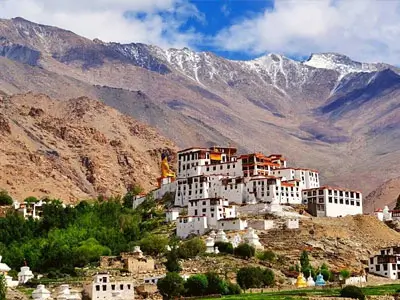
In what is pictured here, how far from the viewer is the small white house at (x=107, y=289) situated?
258 ft

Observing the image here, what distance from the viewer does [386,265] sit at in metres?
99.6

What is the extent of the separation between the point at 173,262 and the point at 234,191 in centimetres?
2992

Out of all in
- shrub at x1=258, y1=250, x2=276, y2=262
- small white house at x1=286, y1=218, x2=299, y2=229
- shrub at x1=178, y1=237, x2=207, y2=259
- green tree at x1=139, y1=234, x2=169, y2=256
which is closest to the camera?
shrub at x1=178, y1=237, x2=207, y2=259

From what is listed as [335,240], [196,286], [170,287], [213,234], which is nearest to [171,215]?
[213,234]

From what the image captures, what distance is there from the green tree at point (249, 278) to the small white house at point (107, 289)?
1160 cm

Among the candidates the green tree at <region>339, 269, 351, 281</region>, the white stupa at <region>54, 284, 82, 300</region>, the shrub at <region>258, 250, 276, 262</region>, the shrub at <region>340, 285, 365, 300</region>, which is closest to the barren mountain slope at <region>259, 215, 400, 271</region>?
the shrub at <region>258, 250, 276, 262</region>

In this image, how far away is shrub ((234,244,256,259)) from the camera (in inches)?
3836

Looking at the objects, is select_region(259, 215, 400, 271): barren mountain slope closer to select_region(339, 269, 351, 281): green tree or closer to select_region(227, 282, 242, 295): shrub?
select_region(339, 269, 351, 281): green tree

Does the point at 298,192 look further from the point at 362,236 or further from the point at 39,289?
the point at 39,289

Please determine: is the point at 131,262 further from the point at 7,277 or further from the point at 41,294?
the point at 41,294

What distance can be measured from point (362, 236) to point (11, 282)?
143ft

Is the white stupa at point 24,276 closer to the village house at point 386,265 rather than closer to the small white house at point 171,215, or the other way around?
the small white house at point 171,215

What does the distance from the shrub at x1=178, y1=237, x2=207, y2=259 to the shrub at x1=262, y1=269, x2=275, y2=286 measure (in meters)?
9.52

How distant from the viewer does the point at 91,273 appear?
301 ft
